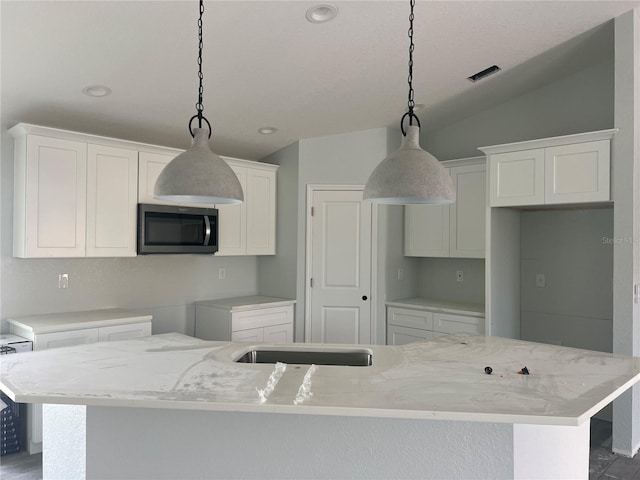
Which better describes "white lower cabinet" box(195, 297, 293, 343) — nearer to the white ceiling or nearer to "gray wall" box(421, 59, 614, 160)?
the white ceiling

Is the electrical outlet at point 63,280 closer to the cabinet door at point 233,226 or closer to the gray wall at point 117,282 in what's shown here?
the gray wall at point 117,282

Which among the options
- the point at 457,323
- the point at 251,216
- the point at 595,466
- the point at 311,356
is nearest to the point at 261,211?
the point at 251,216

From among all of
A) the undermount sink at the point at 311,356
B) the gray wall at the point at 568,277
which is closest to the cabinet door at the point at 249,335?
the undermount sink at the point at 311,356

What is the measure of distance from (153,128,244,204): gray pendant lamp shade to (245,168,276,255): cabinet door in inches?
99.0

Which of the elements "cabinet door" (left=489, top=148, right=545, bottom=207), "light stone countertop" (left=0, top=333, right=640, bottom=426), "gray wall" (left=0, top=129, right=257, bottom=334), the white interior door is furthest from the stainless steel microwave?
"cabinet door" (left=489, top=148, right=545, bottom=207)

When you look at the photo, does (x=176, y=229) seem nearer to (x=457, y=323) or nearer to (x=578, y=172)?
(x=457, y=323)

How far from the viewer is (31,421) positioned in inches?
124

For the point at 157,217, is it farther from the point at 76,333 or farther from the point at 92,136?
the point at 76,333

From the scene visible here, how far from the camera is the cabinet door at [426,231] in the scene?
4.62 m

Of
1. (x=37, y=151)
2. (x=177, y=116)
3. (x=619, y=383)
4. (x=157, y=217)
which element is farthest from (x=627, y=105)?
(x=37, y=151)

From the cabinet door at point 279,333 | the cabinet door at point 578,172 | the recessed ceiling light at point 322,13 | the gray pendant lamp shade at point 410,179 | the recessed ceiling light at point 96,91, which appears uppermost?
the recessed ceiling light at point 322,13

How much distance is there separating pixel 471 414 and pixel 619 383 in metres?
0.75

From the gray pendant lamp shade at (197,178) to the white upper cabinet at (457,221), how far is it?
2.82m

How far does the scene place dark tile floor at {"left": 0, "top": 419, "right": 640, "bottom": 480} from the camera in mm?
2889
